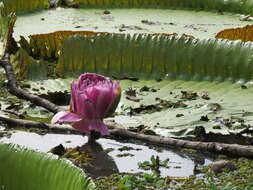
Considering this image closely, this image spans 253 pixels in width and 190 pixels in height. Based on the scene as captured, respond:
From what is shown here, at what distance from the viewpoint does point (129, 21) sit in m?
4.25

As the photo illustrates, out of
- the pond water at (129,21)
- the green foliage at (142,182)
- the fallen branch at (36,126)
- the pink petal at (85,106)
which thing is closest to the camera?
the green foliage at (142,182)

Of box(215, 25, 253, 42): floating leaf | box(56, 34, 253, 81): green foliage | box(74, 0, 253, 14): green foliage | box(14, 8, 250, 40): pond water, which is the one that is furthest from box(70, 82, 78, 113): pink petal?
box(74, 0, 253, 14): green foliage

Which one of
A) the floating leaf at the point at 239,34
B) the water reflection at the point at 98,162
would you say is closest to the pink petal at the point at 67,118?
the water reflection at the point at 98,162

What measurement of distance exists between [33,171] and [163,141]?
0.65 metres

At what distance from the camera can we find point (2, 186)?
149cm

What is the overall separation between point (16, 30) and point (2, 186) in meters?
2.47

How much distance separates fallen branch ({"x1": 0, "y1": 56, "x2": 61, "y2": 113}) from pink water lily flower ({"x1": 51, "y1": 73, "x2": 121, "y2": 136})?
1.36 ft

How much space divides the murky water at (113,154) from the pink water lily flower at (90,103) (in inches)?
4.3

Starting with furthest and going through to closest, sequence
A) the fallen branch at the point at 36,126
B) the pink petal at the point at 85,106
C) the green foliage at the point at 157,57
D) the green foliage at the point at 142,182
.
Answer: the green foliage at the point at 157,57, the fallen branch at the point at 36,126, the pink petal at the point at 85,106, the green foliage at the point at 142,182

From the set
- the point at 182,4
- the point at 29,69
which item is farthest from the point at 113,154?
the point at 182,4

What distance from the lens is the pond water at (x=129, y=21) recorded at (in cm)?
394

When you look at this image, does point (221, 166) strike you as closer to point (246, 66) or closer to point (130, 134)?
point (130, 134)

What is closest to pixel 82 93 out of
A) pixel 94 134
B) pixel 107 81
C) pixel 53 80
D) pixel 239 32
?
pixel 107 81

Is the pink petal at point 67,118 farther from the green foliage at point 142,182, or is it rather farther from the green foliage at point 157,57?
the green foliage at point 157,57
